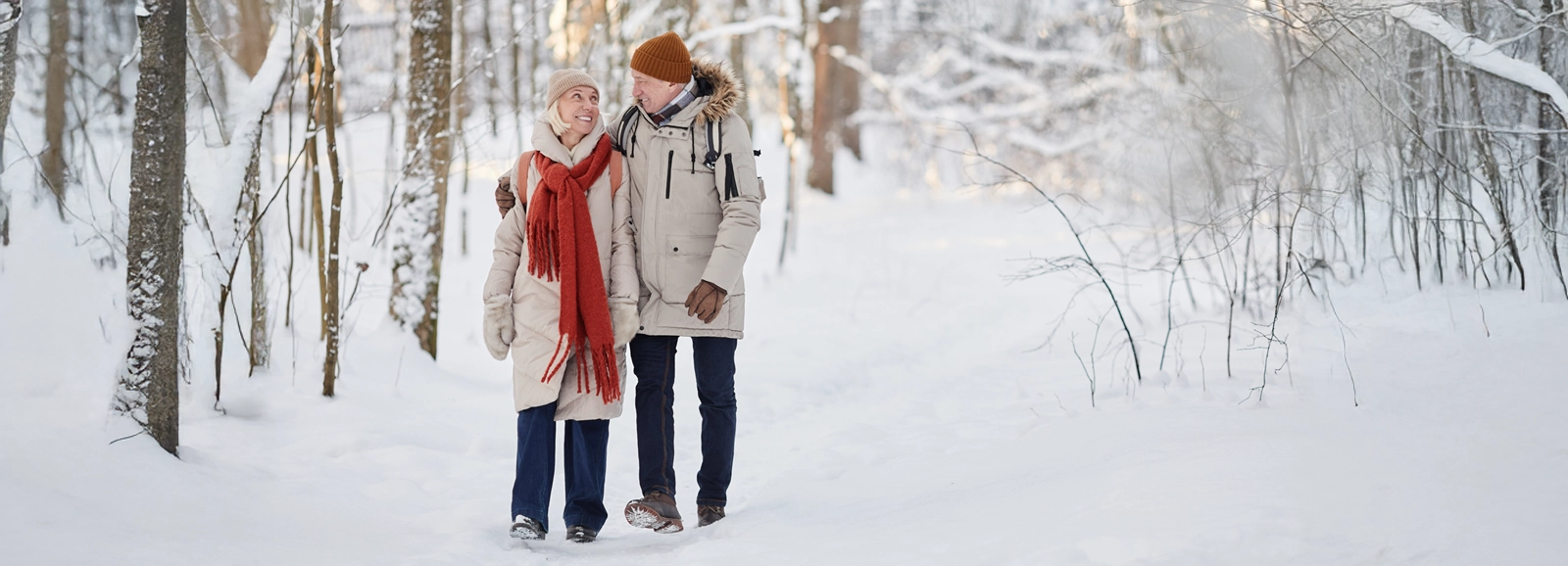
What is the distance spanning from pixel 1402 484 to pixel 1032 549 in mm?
967

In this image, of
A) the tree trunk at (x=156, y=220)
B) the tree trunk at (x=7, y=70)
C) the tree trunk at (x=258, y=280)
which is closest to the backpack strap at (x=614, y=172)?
the tree trunk at (x=156, y=220)

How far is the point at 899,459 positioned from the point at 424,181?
2.93 m

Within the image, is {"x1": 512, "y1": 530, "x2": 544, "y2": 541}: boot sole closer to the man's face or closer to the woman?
the woman

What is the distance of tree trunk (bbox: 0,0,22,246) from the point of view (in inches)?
138

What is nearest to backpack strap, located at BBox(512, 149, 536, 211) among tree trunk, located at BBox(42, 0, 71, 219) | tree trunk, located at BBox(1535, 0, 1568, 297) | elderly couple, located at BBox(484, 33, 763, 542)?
elderly couple, located at BBox(484, 33, 763, 542)

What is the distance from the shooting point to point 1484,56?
387cm

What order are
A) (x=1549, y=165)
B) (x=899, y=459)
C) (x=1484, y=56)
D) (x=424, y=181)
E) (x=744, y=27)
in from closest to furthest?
(x=1484, y=56), (x=899, y=459), (x=1549, y=165), (x=424, y=181), (x=744, y=27)

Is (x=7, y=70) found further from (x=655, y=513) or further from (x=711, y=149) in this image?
(x=655, y=513)

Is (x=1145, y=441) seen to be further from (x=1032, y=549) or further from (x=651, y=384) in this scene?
(x=651, y=384)

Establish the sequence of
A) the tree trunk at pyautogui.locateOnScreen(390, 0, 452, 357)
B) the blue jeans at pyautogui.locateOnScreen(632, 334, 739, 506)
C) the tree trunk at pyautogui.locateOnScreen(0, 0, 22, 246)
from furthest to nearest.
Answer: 1. the tree trunk at pyautogui.locateOnScreen(390, 0, 452, 357)
2. the tree trunk at pyautogui.locateOnScreen(0, 0, 22, 246)
3. the blue jeans at pyautogui.locateOnScreen(632, 334, 739, 506)

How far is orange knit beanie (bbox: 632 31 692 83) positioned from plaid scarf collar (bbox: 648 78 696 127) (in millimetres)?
42

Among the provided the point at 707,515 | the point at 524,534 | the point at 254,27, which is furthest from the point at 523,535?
the point at 254,27

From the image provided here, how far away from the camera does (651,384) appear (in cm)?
321

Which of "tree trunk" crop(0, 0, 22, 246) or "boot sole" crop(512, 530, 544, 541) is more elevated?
"tree trunk" crop(0, 0, 22, 246)
